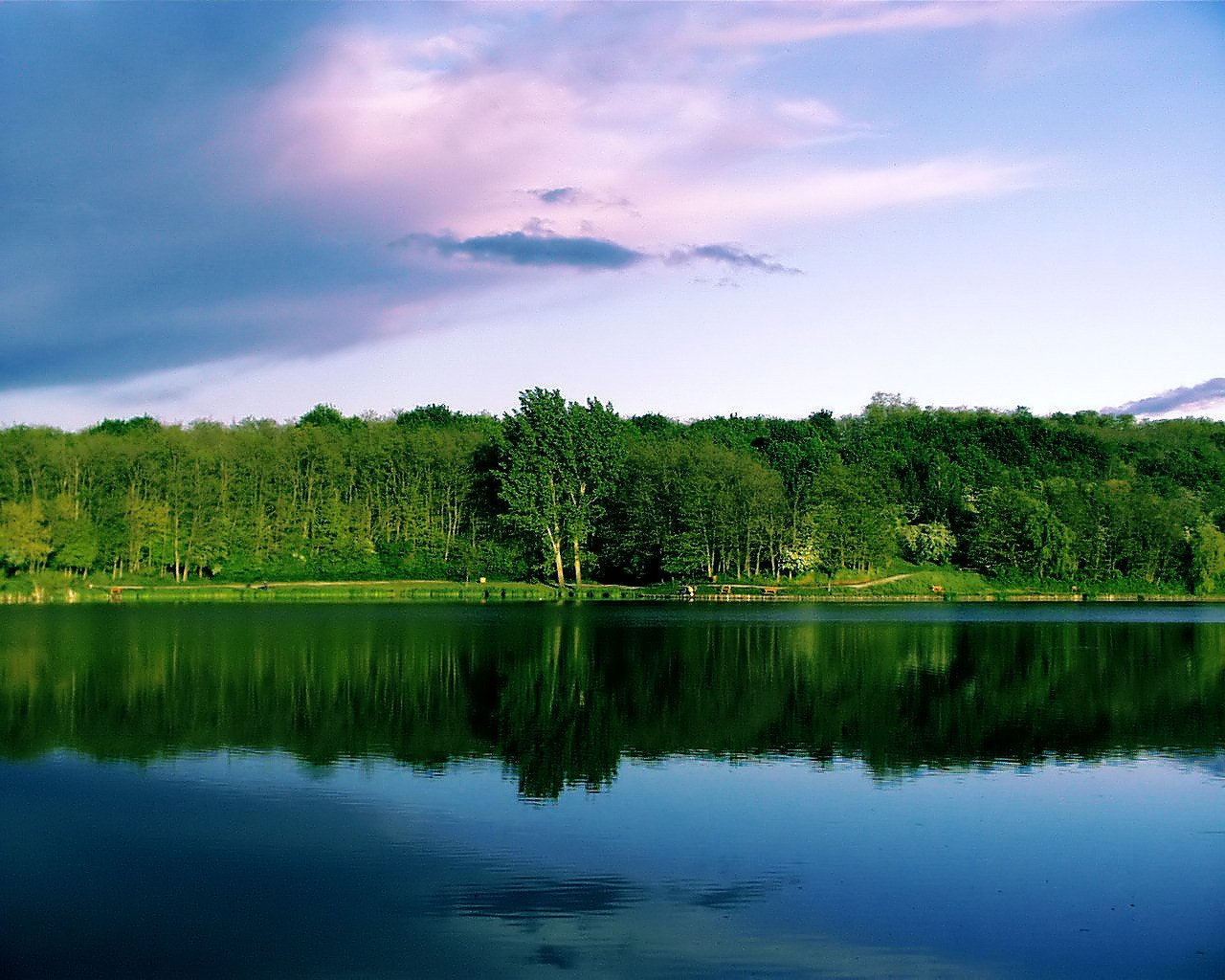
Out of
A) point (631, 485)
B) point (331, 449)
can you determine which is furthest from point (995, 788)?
point (331, 449)

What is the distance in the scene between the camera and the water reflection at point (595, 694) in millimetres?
18656

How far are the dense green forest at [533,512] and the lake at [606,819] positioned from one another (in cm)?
4613

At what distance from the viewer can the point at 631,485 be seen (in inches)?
3135

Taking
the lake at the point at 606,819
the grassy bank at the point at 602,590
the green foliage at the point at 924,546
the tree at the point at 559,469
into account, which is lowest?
the lake at the point at 606,819

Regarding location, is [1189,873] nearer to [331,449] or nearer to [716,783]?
[716,783]

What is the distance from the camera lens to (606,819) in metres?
13.8

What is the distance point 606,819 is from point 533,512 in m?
62.8

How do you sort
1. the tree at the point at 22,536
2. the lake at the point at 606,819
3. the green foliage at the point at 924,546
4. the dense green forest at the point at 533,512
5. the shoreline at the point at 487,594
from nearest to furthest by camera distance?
1. the lake at the point at 606,819
2. the shoreline at the point at 487,594
3. the tree at the point at 22,536
4. the dense green forest at the point at 533,512
5. the green foliage at the point at 924,546

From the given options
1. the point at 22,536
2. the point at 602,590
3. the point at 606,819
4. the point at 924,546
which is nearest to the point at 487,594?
the point at 602,590

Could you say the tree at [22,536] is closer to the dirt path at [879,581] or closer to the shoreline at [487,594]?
the shoreline at [487,594]

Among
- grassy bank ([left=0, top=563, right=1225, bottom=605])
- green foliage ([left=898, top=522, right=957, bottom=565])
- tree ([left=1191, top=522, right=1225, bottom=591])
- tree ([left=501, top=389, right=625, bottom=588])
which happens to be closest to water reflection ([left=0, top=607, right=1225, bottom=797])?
grassy bank ([left=0, top=563, right=1225, bottom=605])

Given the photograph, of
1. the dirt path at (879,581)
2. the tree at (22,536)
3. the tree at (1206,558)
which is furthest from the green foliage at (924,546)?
the tree at (22,536)

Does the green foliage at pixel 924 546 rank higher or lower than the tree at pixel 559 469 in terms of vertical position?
lower

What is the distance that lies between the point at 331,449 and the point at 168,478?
37.2 feet
